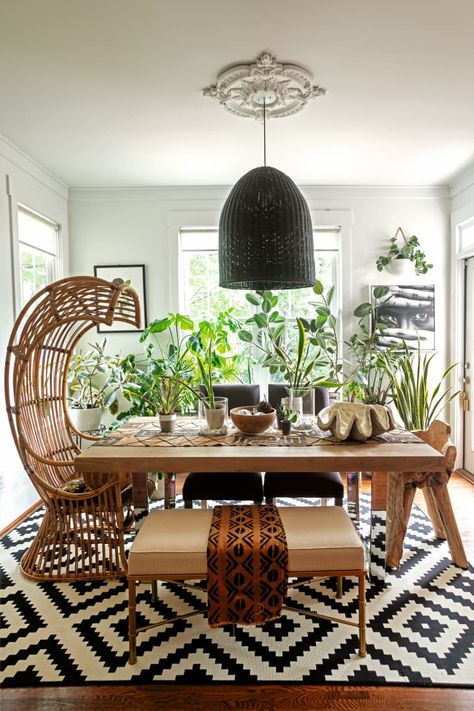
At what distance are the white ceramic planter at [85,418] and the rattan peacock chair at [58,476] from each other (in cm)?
105

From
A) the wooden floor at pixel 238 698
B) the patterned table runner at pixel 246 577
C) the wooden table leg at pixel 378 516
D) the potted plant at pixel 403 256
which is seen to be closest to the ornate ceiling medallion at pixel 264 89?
the potted plant at pixel 403 256

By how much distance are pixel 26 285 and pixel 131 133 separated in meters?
1.45

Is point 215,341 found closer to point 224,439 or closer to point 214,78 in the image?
point 224,439

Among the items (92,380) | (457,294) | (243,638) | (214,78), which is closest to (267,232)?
(214,78)

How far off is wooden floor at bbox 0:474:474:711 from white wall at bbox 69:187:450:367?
3035 mm

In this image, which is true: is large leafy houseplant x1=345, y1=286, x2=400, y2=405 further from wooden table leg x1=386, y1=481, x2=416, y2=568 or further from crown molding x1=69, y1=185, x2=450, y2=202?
wooden table leg x1=386, y1=481, x2=416, y2=568

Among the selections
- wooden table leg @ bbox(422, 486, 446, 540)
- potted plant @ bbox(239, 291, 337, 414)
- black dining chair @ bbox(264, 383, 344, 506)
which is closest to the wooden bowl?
black dining chair @ bbox(264, 383, 344, 506)

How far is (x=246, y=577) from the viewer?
1810 mm

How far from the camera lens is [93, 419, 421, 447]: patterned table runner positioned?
2.17m

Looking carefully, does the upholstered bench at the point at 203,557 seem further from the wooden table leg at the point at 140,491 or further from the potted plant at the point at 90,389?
the potted plant at the point at 90,389

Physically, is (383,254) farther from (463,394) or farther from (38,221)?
(38,221)

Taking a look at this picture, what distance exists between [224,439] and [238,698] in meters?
1.01

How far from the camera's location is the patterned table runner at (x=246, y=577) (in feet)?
5.91

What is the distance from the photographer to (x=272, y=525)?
1918 mm
